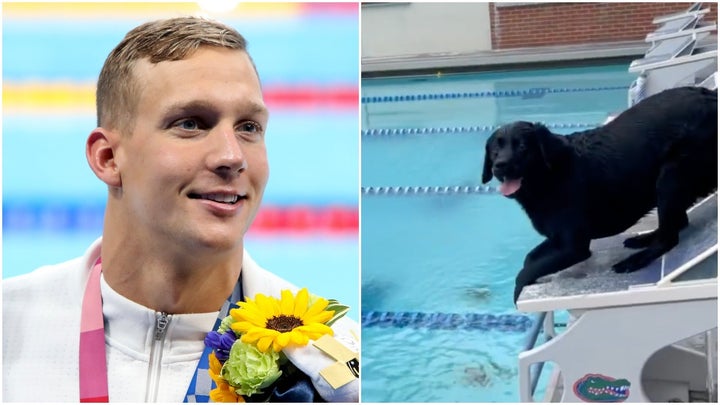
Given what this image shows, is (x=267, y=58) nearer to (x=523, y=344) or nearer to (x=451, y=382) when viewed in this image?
(x=451, y=382)

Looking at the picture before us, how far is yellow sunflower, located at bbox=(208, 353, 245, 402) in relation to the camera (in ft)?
4.43

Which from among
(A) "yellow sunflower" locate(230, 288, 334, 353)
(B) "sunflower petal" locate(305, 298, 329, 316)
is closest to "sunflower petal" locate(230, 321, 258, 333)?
(A) "yellow sunflower" locate(230, 288, 334, 353)

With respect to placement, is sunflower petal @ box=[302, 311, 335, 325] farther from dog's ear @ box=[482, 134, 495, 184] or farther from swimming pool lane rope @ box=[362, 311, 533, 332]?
swimming pool lane rope @ box=[362, 311, 533, 332]

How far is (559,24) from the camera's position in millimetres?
7867

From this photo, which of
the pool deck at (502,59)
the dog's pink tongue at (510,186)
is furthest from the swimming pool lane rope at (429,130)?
the dog's pink tongue at (510,186)

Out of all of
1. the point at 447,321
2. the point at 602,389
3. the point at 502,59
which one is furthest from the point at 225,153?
the point at 502,59

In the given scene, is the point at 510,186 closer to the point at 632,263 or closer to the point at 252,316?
the point at 632,263

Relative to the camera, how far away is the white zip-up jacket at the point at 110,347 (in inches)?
57.2

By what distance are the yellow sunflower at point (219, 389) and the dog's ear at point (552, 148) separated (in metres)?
1.04

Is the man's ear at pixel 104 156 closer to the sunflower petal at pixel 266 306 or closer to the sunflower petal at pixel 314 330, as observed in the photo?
the sunflower petal at pixel 266 306

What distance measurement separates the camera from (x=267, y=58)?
5.63ft

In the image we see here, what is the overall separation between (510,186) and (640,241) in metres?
0.39

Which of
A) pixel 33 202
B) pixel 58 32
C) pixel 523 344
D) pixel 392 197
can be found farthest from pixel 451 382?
pixel 392 197

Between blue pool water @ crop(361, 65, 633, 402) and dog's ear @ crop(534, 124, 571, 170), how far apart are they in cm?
82
